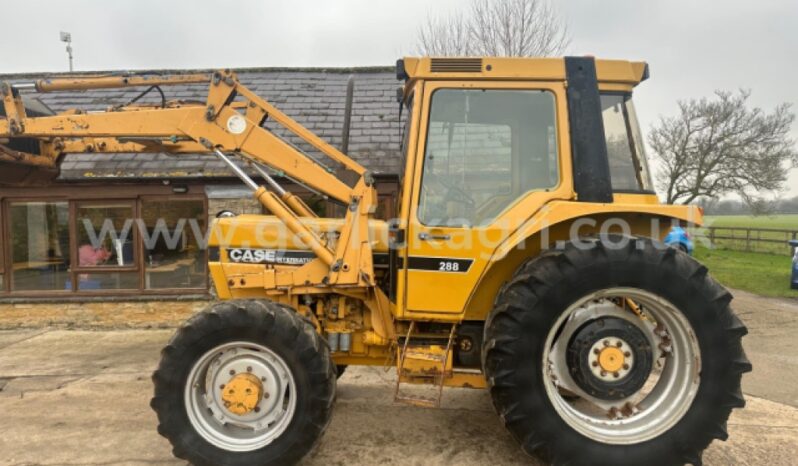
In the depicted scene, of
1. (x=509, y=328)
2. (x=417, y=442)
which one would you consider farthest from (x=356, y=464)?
(x=509, y=328)

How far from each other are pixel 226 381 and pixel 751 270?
50.5 feet

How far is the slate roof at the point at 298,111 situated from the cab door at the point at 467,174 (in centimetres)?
310

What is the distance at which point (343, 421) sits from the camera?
3.79 meters

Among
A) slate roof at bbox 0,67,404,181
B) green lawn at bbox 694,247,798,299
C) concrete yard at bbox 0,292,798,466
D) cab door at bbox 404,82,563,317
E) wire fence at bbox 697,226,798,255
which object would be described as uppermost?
slate roof at bbox 0,67,404,181

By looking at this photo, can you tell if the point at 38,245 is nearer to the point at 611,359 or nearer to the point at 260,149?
the point at 260,149

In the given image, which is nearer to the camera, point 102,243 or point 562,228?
point 562,228

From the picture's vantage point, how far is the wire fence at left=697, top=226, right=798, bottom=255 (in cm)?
1827

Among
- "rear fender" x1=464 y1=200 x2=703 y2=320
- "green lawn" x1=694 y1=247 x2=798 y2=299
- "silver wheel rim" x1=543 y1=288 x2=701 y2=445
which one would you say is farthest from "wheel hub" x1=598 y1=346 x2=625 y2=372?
"green lawn" x1=694 y1=247 x2=798 y2=299

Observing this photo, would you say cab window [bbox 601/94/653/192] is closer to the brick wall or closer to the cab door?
the cab door

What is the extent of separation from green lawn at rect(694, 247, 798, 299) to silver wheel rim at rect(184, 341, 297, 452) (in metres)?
11.2

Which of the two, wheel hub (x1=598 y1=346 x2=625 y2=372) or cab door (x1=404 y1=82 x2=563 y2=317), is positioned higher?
cab door (x1=404 y1=82 x2=563 y2=317)

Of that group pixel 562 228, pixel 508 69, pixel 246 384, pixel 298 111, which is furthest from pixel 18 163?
pixel 562 228

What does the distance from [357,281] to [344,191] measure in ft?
2.08

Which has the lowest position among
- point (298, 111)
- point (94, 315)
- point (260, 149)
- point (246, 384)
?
point (94, 315)
